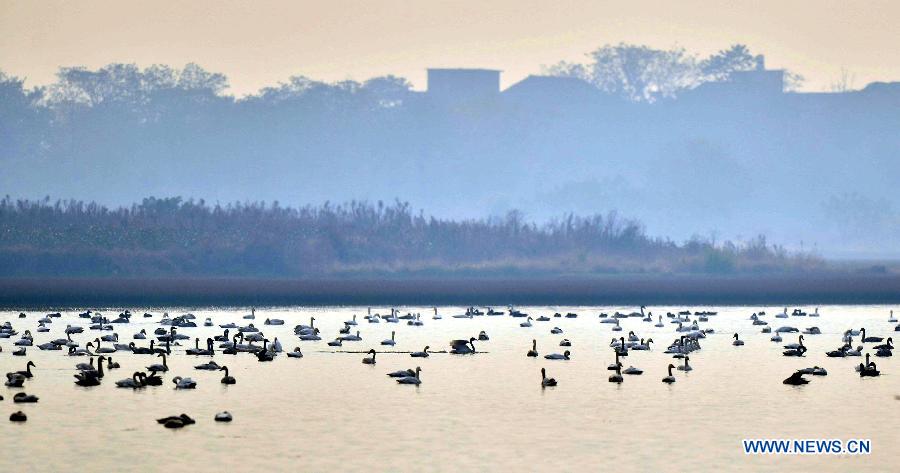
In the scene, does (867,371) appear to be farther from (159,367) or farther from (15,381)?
(15,381)

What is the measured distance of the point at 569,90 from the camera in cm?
18575

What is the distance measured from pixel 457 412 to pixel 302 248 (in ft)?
169

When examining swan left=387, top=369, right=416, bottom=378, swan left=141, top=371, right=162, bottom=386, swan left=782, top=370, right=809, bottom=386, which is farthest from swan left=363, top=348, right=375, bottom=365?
swan left=782, top=370, right=809, bottom=386

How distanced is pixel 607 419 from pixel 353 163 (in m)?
153

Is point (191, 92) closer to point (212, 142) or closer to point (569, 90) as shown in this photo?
point (212, 142)

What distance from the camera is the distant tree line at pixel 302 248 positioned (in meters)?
79.8

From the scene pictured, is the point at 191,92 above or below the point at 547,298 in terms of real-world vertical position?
above

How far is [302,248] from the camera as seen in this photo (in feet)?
275

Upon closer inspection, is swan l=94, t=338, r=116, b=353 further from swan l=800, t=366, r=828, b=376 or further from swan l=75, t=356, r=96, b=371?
swan l=800, t=366, r=828, b=376

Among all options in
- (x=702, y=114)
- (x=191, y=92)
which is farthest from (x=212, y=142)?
(x=702, y=114)

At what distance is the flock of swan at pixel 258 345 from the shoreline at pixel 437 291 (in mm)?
8497

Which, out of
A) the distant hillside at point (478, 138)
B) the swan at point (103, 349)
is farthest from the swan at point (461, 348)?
the distant hillside at point (478, 138)

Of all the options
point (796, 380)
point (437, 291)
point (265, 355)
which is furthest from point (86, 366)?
point (437, 291)

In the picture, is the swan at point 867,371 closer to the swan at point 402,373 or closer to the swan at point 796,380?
the swan at point 796,380
